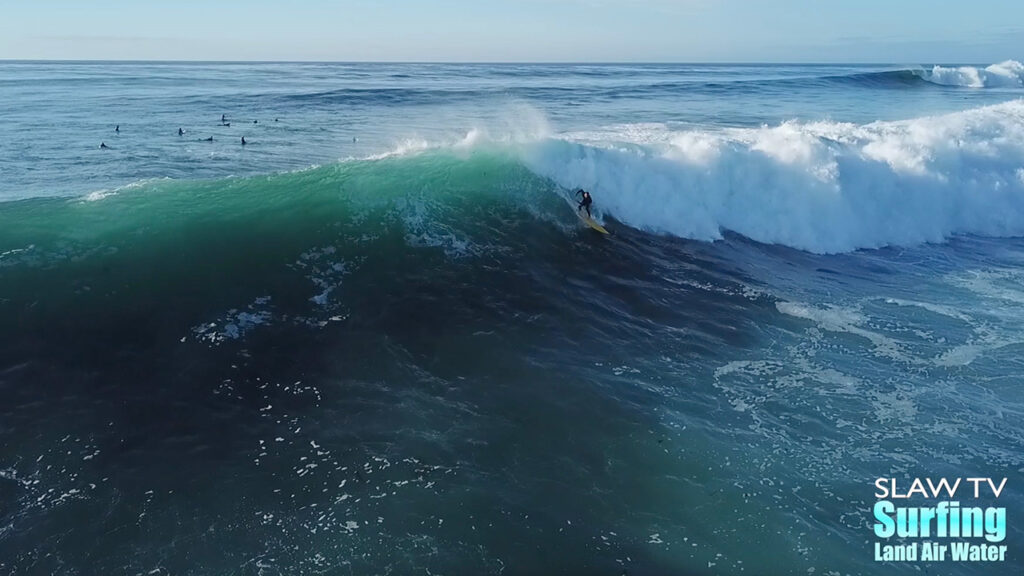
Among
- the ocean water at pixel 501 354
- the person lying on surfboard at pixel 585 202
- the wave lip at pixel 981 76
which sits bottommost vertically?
the ocean water at pixel 501 354

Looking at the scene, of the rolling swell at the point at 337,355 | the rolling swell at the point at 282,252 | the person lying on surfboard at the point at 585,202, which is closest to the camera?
the rolling swell at the point at 337,355

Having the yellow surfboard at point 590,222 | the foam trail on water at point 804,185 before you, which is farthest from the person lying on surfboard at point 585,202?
the foam trail on water at point 804,185

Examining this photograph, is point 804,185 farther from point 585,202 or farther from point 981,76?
point 981,76

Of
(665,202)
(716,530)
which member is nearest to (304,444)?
(716,530)

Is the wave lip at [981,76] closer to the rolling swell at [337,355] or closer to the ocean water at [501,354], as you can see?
the ocean water at [501,354]

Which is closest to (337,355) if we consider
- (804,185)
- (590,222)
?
(590,222)

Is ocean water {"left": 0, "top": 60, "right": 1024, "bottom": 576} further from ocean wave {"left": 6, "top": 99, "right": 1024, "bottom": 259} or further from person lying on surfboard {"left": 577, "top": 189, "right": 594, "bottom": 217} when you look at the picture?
person lying on surfboard {"left": 577, "top": 189, "right": 594, "bottom": 217}

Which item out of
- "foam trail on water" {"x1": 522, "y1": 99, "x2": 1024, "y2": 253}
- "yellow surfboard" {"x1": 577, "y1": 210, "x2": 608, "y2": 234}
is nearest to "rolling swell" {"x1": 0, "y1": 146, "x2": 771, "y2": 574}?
"yellow surfboard" {"x1": 577, "y1": 210, "x2": 608, "y2": 234}
